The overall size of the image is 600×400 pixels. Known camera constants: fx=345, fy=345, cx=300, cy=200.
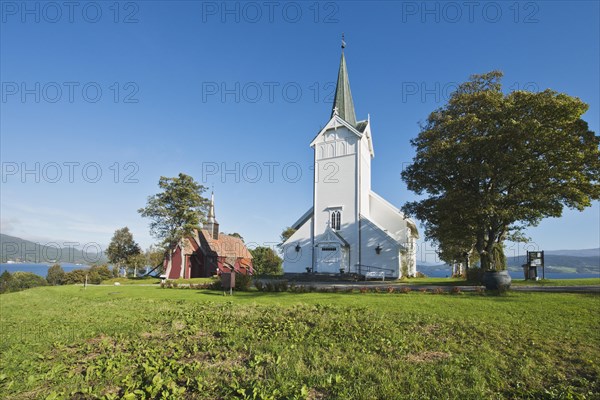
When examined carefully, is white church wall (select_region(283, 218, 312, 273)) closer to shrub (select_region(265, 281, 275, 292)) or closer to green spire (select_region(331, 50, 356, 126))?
green spire (select_region(331, 50, 356, 126))

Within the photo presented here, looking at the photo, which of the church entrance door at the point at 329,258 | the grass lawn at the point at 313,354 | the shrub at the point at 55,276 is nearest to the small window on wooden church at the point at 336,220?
the church entrance door at the point at 329,258

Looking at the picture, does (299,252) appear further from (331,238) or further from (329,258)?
(331,238)

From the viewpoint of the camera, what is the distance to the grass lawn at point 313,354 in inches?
195

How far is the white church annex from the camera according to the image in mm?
31422

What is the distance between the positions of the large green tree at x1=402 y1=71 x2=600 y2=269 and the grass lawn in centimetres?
1052

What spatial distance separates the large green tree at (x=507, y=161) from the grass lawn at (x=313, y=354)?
414 inches

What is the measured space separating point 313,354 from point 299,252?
91.3 ft

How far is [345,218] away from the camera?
108ft

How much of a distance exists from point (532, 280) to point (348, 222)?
15.1 meters

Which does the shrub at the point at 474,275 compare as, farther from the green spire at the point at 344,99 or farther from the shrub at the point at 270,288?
the green spire at the point at 344,99

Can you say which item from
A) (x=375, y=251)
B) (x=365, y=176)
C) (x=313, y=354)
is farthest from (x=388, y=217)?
(x=313, y=354)

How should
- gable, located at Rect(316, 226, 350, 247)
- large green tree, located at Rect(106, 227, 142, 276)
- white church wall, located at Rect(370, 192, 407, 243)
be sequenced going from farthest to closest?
large green tree, located at Rect(106, 227, 142, 276)
white church wall, located at Rect(370, 192, 407, 243)
gable, located at Rect(316, 226, 350, 247)

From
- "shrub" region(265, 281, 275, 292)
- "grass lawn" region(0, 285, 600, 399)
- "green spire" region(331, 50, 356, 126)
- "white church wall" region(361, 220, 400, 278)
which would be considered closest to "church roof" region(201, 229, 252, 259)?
A: "white church wall" region(361, 220, 400, 278)

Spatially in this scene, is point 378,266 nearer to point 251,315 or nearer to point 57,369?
point 251,315
